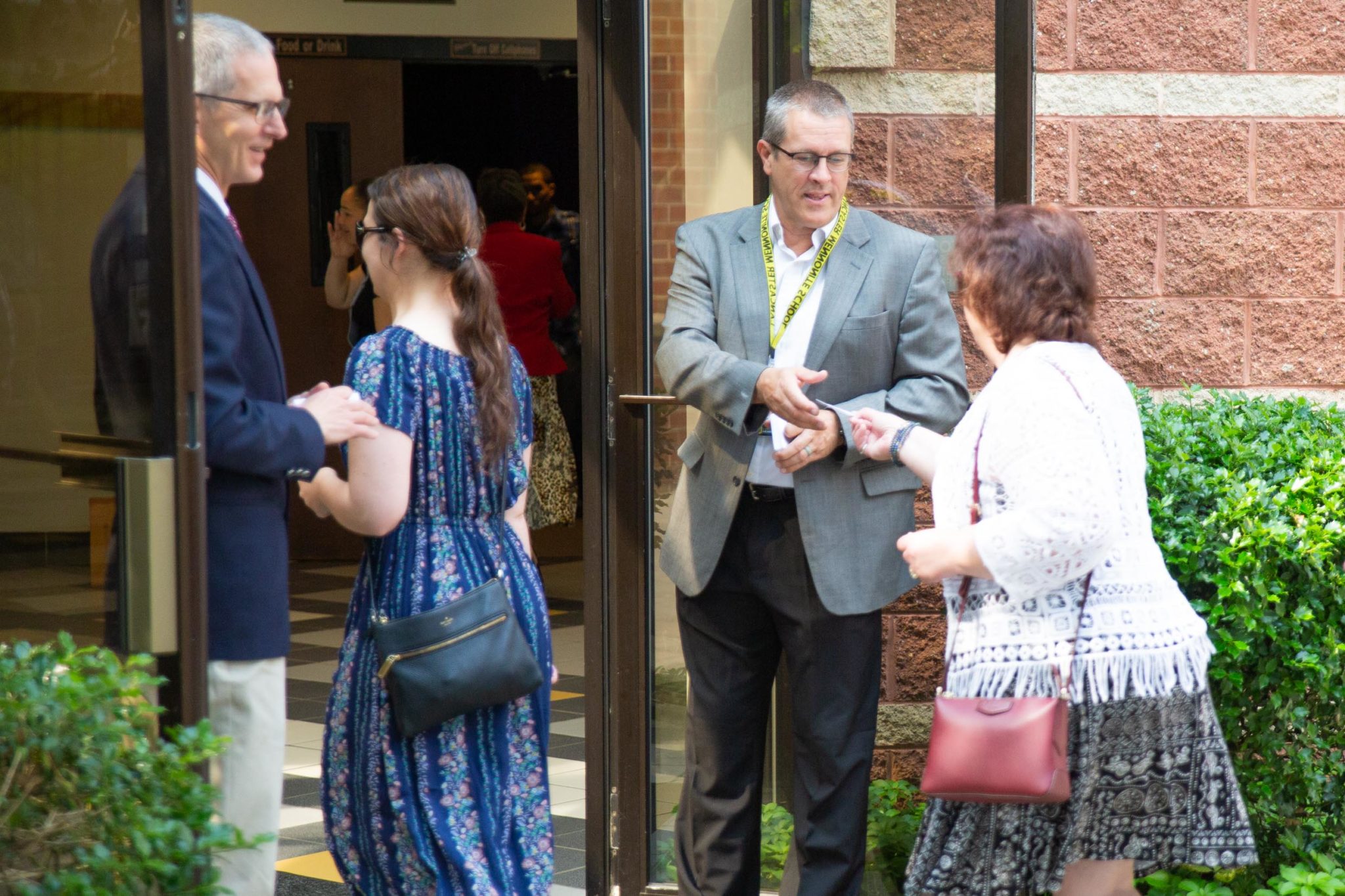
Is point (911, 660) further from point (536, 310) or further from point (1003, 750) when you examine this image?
point (536, 310)

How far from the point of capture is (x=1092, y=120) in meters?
4.51

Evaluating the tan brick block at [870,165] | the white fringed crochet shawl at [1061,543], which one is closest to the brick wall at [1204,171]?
the tan brick block at [870,165]

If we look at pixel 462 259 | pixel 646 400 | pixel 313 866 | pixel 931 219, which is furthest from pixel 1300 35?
pixel 313 866

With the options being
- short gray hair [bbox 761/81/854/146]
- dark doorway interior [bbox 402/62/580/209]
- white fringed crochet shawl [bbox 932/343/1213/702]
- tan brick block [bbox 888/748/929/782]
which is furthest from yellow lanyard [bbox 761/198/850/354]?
dark doorway interior [bbox 402/62/580/209]

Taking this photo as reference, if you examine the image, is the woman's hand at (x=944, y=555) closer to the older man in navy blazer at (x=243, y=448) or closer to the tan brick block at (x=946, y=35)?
the older man in navy blazer at (x=243, y=448)

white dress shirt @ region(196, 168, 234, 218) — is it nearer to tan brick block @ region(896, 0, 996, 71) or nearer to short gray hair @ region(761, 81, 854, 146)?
short gray hair @ region(761, 81, 854, 146)

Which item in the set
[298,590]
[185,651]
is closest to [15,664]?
[185,651]

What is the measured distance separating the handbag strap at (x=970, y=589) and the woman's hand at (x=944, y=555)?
0.06 m

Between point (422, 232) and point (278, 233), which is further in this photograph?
point (278, 233)

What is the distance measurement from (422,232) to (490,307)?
218 millimetres

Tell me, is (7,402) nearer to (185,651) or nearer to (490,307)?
(185,651)

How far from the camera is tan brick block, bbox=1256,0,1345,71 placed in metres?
4.56

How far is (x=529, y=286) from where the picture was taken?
26.9ft

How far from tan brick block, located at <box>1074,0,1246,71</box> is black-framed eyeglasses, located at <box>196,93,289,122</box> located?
103 inches
